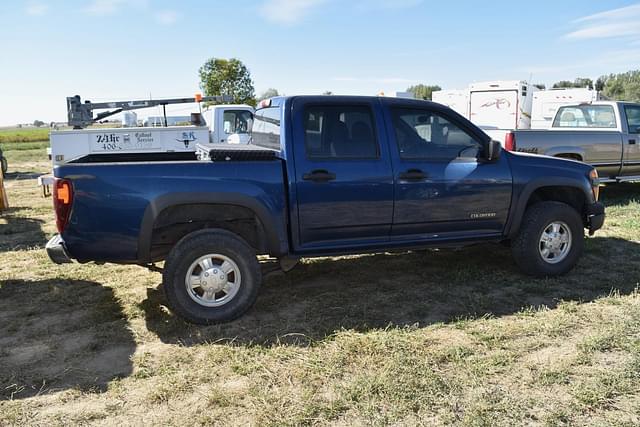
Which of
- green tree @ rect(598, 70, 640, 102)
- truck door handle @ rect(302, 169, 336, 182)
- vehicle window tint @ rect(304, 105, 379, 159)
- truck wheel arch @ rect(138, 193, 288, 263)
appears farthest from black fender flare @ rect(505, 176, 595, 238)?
green tree @ rect(598, 70, 640, 102)

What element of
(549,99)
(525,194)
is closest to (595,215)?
(525,194)

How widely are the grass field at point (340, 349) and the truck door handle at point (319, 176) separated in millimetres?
1157

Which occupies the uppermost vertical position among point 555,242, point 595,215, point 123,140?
point 123,140

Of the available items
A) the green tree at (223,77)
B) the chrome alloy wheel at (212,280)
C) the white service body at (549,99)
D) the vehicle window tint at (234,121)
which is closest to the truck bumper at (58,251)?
the chrome alloy wheel at (212,280)

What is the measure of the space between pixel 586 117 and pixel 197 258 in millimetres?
9138

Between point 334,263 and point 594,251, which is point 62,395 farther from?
point 594,251

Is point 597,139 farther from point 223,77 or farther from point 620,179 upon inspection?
point 223,77

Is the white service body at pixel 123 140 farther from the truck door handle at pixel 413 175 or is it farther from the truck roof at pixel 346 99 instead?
the truck door handle at pixel 413 175

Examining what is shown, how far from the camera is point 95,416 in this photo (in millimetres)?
2973

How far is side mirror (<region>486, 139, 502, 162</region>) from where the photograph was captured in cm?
480

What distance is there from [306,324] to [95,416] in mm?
1757

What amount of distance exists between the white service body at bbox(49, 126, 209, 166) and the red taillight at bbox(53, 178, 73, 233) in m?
7.25

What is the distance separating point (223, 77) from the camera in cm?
3316

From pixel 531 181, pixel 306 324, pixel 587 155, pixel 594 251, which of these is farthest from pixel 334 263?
pixel 587 155
